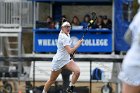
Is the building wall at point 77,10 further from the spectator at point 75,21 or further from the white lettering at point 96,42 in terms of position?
the white lettering at point 96,42

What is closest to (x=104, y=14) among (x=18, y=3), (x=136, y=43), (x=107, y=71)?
(x=18, y=3)

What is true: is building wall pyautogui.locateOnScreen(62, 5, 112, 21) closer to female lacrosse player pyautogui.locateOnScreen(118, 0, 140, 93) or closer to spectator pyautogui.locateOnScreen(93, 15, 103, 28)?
spectator pyautogui.locateOnScreen(93, 15, 103, 28)

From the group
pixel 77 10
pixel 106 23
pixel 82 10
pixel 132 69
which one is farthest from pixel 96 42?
pixel 132 69

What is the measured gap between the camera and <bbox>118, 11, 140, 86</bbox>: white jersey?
15.8ft

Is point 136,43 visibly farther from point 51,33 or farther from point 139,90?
point 51,33

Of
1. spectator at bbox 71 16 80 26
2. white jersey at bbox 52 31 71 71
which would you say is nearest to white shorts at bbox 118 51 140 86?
white jersey at bbox 52 31 71 71

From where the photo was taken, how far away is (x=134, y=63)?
190 inches

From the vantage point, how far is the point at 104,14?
23.2 m

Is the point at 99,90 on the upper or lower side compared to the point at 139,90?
lower

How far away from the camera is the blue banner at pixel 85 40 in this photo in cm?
2250

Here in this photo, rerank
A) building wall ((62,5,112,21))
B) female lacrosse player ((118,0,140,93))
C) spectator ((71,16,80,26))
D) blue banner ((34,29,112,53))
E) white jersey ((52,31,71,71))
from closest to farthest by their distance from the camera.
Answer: female lacrosse player ((118,0,140,93))
white jersey ((52,31,71,71))
spectator ((71,16,80,26))
blue banner ((34,29,112,53))
building wall ((62,5,112,21))

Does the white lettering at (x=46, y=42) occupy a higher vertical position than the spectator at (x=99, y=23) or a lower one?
lower

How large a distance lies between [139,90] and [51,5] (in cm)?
1935

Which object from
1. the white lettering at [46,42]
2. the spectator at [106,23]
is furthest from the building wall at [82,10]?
the white lettering at [46,42]
